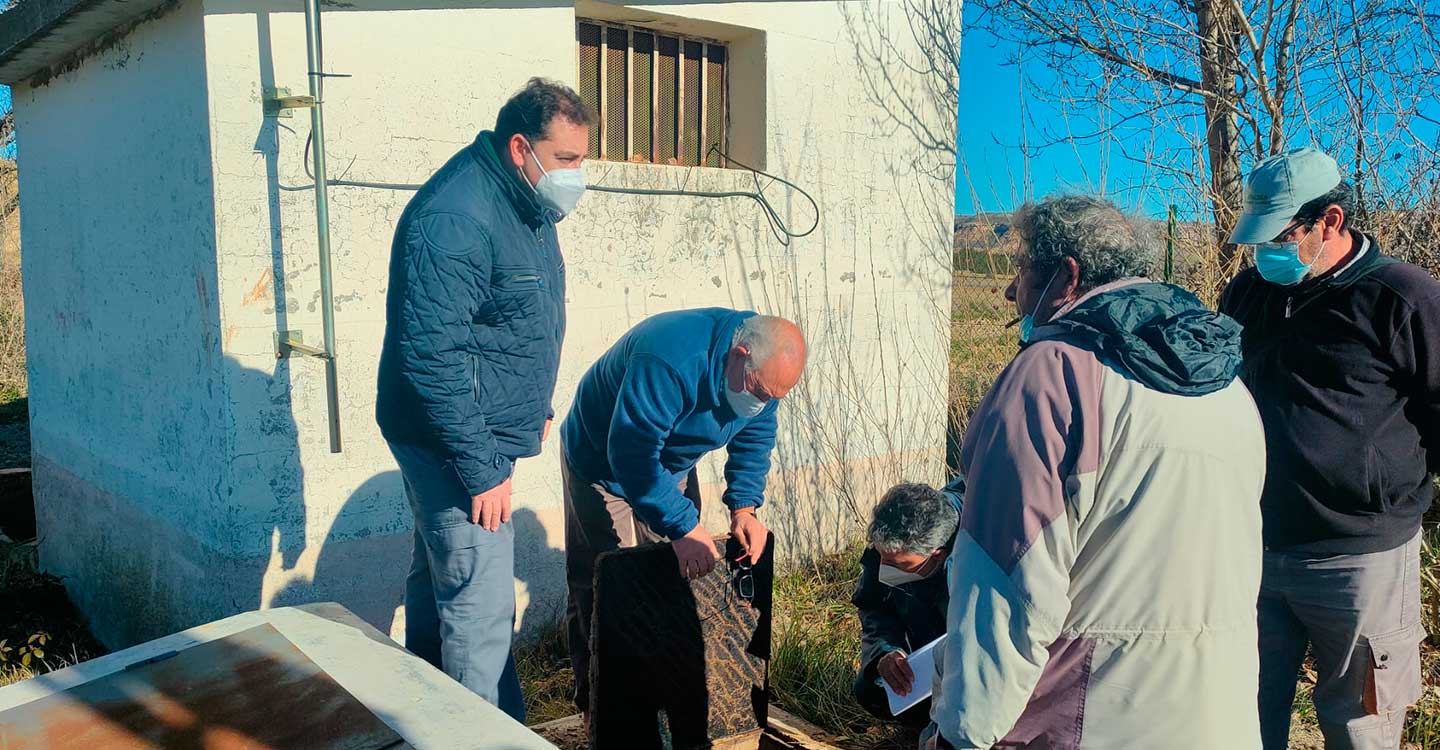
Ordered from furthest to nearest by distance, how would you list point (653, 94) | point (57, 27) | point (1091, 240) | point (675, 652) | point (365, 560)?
point (653, 94) → point (57, 27) → point (365, 560) → point (675, 652) → point (1091, 240)

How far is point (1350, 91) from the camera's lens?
15.8 feet

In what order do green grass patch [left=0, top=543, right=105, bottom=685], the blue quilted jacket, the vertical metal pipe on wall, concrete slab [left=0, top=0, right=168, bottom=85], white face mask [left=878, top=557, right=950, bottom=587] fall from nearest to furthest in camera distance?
the blue quilted jacket, white face mask [left=878, top=557, right=950, bottom=587], the vertical metal pipe on wall, concrete slab [left=0, top=0, right=168, bottom=85], green grass patch [left=0, top=543, right=105, bottom=685]

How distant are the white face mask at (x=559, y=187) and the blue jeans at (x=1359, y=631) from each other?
2267 mm

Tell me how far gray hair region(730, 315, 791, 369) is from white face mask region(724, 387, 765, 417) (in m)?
0.13

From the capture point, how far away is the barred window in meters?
4.55

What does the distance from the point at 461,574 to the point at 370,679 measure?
0.72 m

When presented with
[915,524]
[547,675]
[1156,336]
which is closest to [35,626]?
[547,675]

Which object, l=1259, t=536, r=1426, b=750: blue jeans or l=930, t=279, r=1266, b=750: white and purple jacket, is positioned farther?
l=1259, t=536, r=1426, b=750: blue jeans

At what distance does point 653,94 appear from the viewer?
4.74m

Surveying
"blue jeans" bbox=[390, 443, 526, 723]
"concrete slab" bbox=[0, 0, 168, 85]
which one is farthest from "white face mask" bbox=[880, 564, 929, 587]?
"concrete slab" bbox=[0, 0, 168, 85]

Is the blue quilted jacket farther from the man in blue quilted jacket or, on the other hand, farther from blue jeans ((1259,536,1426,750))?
blue jeans ((1259,536,1426,750))

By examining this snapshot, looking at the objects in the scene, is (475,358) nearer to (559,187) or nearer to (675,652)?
(559,187)

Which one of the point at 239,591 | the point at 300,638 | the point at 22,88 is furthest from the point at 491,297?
the point at 22,88

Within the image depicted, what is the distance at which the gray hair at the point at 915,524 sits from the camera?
272 centimetres
